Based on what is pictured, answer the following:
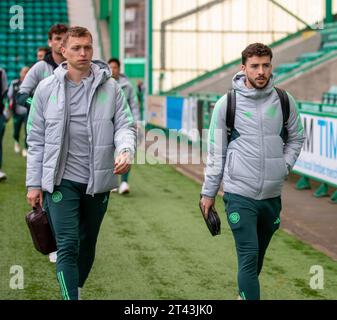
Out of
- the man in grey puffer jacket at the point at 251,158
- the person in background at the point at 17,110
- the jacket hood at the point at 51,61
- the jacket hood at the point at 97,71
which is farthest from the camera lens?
the person in background at the point at 17,110

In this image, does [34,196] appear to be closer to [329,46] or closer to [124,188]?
[124,188]

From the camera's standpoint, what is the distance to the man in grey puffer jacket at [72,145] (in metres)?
5.78

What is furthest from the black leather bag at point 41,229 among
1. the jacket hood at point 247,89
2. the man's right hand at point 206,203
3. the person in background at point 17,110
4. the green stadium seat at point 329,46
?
the green stadium seat at point 329,46

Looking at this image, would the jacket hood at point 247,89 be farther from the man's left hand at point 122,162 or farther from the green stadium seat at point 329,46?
the green stadium seat at point 329,46

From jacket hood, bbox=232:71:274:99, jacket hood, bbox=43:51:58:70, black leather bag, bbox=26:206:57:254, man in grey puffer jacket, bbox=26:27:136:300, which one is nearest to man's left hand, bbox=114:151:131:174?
man in grey puffer jacket, bbox=26:27:136:300

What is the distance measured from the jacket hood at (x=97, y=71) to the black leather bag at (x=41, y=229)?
87 cm

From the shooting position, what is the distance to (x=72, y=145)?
19.2 feet

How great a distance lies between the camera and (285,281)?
298 inches

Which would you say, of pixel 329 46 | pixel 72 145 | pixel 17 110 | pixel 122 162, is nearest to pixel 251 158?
pixel 122 162

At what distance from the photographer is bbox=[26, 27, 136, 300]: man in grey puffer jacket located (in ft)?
19.0

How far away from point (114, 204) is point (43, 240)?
5.95 meters

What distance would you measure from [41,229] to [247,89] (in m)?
1.61
